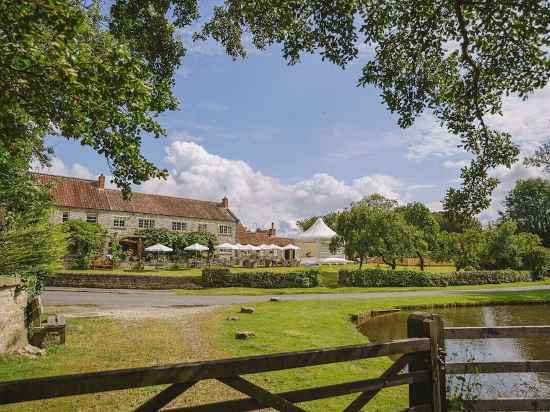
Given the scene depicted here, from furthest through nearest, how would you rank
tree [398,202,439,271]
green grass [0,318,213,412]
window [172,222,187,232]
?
window [172,222,187,232], tree [398,202,439,271], green grass [0,318,213,412]

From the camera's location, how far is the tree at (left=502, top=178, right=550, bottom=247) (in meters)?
67.9

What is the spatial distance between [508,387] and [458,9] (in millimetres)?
7418

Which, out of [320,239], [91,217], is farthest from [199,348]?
[91,217]

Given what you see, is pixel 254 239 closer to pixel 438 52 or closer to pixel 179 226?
pixel 179 226

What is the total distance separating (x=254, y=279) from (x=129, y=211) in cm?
2537

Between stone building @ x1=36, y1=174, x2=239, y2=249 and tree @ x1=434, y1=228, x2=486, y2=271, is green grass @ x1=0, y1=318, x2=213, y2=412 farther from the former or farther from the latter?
stone building @ x1=36, y1=174, x2=239, y2=249

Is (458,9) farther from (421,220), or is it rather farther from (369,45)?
(421,220)

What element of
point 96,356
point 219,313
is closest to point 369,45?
point 96,356

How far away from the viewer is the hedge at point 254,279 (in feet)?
93.8

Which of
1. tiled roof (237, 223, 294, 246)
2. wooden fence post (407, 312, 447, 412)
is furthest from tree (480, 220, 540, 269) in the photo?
wooden fence post (407, 312, 447, 412)

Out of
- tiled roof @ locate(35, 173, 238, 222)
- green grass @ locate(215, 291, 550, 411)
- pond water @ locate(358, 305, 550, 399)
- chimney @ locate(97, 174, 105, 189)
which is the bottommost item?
pond water @ locate(358, 305, 550, 399)

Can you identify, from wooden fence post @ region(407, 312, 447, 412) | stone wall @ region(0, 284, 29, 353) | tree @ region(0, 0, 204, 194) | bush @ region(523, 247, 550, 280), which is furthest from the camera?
bush @ region(523, 247, 550, 280)

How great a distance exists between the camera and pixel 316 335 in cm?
1181

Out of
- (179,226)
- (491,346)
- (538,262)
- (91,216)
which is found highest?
(91,216)
